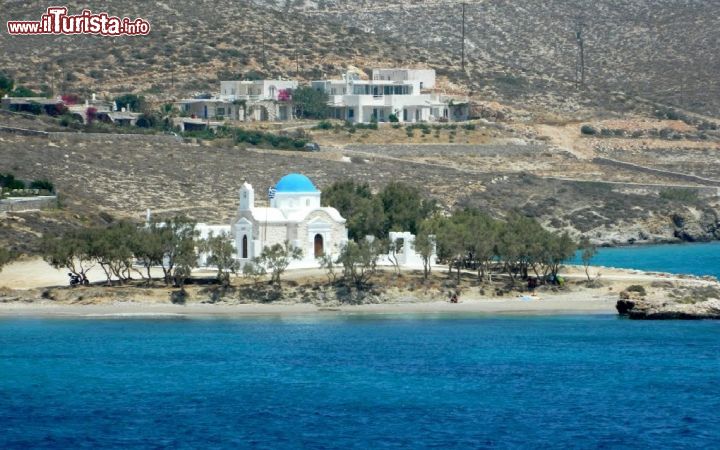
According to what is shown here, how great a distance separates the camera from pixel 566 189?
140250 mm

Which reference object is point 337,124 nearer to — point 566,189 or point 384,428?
point 566,189

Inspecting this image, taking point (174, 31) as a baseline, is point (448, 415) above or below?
below

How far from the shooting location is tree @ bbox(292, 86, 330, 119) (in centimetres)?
15562

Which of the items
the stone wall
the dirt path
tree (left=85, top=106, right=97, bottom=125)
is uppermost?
tree (left=85, top=106, right=97, bottom=125)

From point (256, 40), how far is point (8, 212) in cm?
7062

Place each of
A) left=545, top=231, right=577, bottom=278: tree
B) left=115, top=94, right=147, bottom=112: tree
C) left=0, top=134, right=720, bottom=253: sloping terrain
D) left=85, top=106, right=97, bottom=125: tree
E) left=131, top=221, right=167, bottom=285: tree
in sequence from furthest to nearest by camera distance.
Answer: left=115, top=94, right=147, bottom=112: tree → left=85, top=106, right=97, bottom=125: tree → left=0, top=134, right=720, bottom=253: sloping terrain → left=545, top=231, right=577, bottom=278: tree → left=131, top=221, right=167, bottom=285: tree

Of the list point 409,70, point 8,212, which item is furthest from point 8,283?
point 409,70

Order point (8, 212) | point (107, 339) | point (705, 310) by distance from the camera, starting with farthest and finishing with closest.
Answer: point (8, 212) → point (705, 310) → point (107, 339)

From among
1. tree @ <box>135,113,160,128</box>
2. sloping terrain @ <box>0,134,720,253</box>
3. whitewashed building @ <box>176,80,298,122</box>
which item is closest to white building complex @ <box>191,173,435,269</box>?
sloping terrain @ <box>0,134,720,253</box>

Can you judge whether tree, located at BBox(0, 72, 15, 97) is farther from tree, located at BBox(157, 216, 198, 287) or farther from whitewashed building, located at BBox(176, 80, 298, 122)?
tree, located at BBox(157, 216, 198, 287)

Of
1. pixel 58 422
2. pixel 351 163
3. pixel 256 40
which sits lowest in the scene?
pixel 58 422

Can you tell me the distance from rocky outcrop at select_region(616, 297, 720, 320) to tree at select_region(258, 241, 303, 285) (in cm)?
1573

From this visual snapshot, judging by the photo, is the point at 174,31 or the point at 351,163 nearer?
the point at 351,163

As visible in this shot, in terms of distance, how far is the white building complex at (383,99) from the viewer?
157 meters
